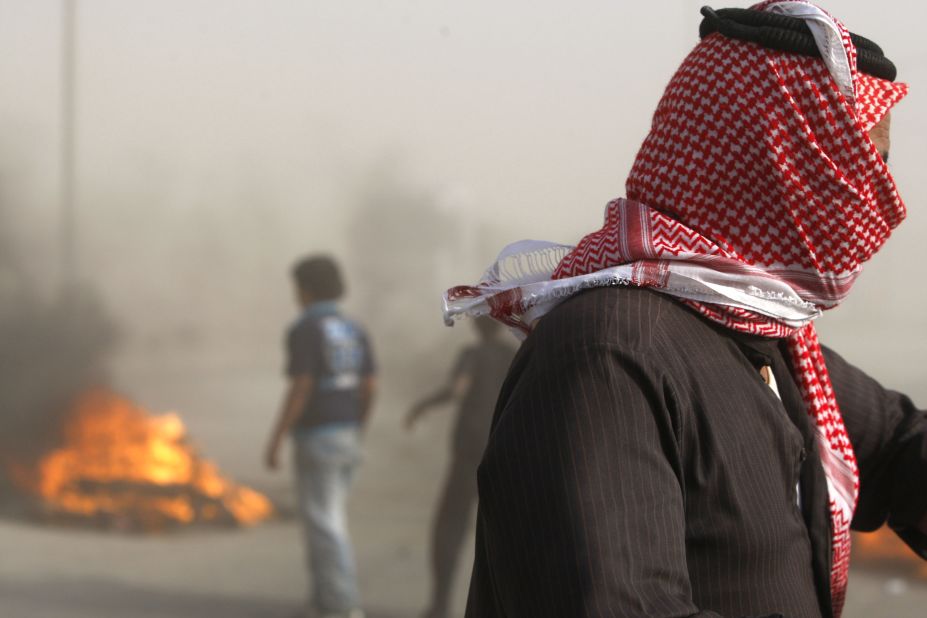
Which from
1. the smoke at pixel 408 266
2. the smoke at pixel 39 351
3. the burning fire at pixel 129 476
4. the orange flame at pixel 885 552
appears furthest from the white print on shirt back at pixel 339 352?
the orange flame at pixel 885 552

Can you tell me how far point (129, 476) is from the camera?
Result: 4.81m

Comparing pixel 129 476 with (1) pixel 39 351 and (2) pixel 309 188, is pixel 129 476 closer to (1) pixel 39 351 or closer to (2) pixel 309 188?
(1) pixel 39 351

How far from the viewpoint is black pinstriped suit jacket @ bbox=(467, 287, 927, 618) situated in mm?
1101

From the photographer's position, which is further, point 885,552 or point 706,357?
point 885,552

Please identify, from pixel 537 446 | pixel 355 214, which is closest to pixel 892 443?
pixel 537 446

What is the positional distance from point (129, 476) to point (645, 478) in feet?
13.5

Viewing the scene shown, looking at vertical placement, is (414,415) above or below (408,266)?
below

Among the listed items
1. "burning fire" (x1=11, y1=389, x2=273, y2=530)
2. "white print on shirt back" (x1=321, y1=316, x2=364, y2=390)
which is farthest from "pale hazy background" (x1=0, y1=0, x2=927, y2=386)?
"burning fire" (x1=11, y1=389, x2=273, y2=530)

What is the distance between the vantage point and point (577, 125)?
13.9 ft

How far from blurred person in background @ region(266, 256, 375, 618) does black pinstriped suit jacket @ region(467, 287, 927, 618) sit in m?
2.96

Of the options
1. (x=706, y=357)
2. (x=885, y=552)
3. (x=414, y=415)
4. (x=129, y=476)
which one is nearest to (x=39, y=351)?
(x=129, y=476)

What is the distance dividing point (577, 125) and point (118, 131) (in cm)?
194

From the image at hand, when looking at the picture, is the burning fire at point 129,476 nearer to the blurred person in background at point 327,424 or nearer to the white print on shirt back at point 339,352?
the blurred person in background at point 327,424

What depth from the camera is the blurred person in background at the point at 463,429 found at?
14.0ft
